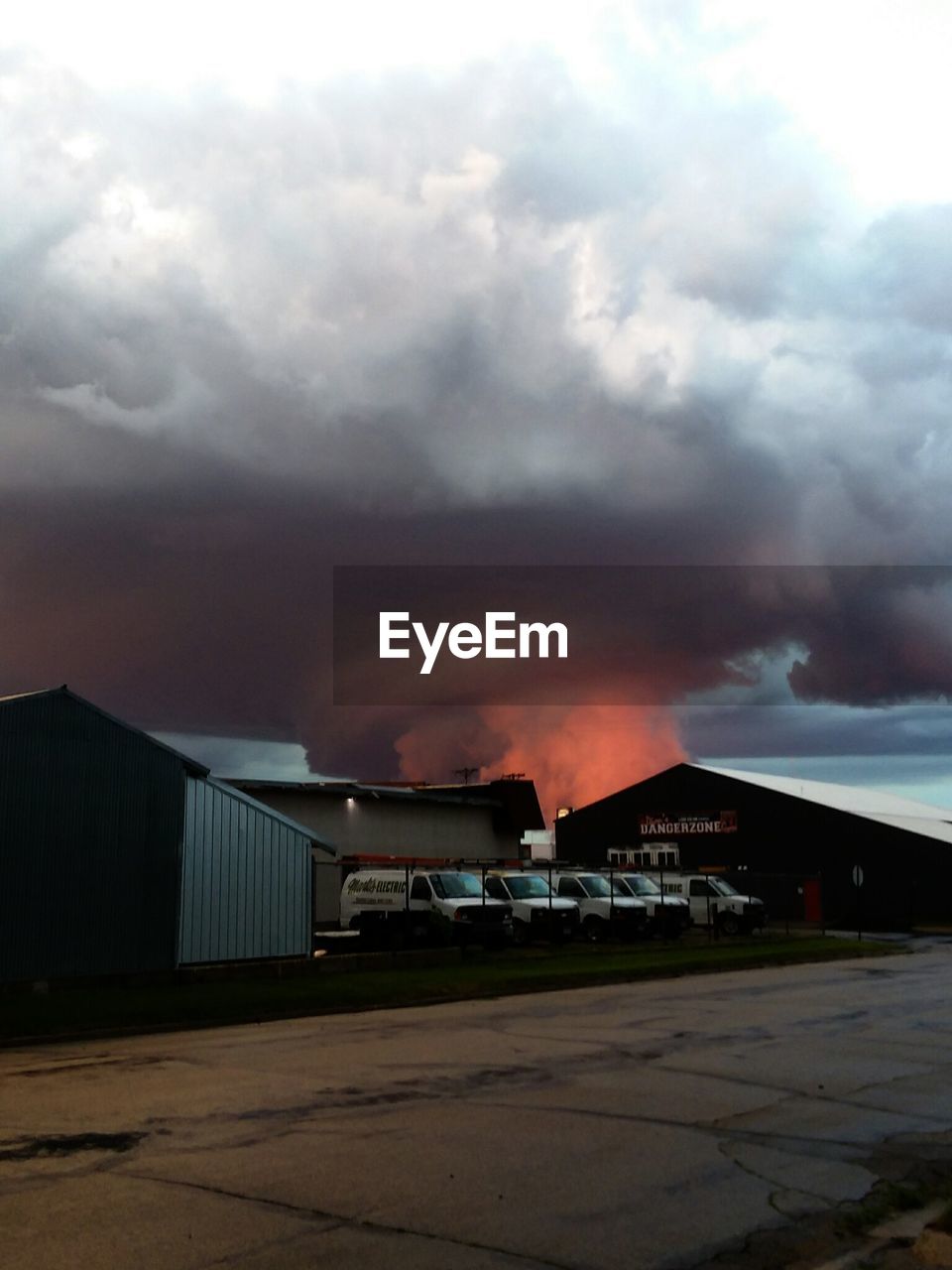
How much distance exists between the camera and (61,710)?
77.2ft

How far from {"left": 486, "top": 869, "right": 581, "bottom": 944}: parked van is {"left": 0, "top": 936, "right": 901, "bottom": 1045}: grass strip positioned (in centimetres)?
134

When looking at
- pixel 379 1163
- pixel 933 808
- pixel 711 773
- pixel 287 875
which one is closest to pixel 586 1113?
pixel 379 1163

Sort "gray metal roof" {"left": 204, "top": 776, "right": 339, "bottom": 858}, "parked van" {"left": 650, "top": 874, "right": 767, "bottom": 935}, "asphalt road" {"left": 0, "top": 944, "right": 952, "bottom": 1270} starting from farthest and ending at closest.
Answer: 1. "parked van" {"left": 650, "top": 874, "right": 767, "bottom": 935}
2. "gray metal roof" {"left": 204, "top": 776, "right": 339, "bottom": 858}
3. "asphalt road" {"left": 0, "top": 944, "right": 952, "bottom": 1270}

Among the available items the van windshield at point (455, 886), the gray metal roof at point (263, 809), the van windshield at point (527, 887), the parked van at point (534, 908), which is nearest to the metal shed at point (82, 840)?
the gray metal roof at point (263, 809)

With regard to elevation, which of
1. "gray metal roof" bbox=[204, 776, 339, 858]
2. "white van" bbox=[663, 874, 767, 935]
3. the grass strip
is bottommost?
the grass strip

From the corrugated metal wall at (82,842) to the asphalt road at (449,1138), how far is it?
6.68 m

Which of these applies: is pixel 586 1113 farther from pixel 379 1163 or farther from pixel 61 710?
pixel 61 710

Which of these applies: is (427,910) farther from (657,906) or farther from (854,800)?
(854,800)

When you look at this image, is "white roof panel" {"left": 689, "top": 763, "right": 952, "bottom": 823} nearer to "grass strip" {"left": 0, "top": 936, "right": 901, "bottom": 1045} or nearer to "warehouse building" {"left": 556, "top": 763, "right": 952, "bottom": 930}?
"warehouse building" {"left": 556, "top": 763, "right": 952, "bottom": 930}

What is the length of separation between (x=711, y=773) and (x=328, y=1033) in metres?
55.1

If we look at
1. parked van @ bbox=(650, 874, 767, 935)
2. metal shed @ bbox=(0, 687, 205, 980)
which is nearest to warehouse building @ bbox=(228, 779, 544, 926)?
parked van @ bbox=(650, 874, 767, 935)

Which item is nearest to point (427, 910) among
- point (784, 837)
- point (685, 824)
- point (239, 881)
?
point (239, 881)

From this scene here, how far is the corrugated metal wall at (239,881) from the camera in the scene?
2547cm

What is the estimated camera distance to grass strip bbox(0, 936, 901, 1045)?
715 inches
